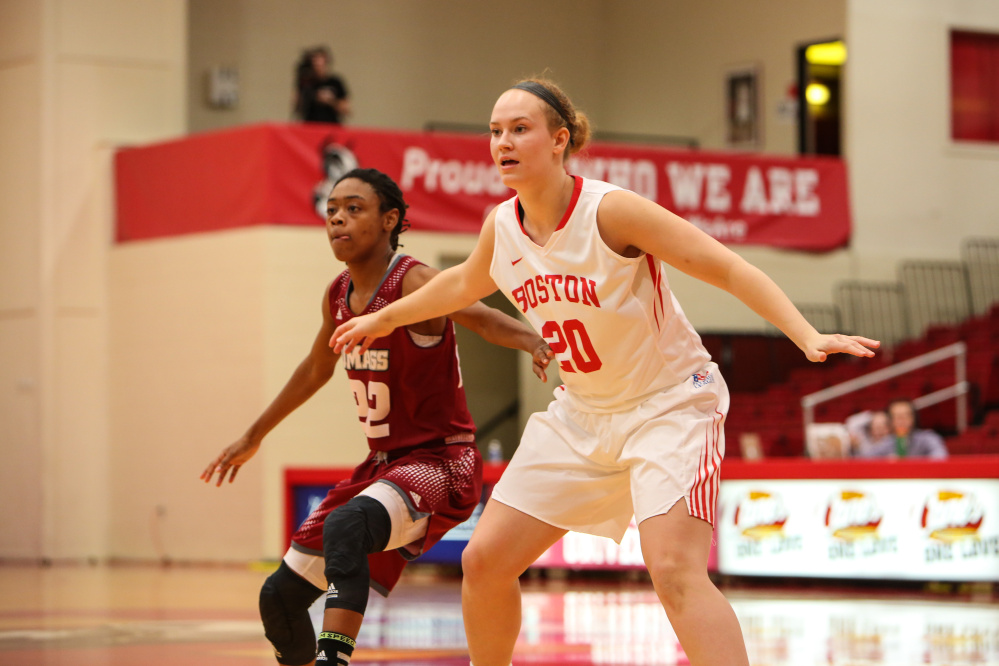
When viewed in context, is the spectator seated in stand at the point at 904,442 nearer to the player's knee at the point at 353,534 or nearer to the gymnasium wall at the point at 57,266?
the player's knee at the point at 353,534

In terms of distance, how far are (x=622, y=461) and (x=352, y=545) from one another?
3.05 feet

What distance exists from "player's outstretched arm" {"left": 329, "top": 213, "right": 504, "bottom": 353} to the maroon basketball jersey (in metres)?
0.32

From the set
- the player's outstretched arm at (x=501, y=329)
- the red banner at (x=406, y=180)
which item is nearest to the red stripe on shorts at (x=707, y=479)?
the player's outstretched arm at (x=501, y=329)

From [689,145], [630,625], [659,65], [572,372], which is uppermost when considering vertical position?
[659,65]

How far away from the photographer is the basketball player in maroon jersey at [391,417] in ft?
15.5

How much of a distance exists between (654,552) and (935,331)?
1450 centimetres

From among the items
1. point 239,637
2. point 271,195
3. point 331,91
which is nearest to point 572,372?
point 239,637

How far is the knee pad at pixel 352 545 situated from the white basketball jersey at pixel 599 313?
2.57 ft

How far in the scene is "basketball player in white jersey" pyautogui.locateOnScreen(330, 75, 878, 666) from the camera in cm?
385

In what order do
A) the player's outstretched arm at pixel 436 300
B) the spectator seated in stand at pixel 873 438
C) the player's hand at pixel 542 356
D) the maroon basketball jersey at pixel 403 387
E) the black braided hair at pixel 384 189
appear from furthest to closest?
the spectator seated in stand at pixel 873 438, the black braided hair at pixel 384 189, the maroon basketball jersey at pixel 403 387, the player's hand at pixel 542 356, the player's outstretched arm at pixel 436 300

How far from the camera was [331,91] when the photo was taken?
51.8 feet

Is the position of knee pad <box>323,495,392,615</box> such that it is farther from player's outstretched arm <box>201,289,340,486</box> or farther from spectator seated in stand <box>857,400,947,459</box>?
spectator seated in stand <box>857,400,947,459</box>

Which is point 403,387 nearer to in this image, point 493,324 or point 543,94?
point 493,324

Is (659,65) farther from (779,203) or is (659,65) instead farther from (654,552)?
(654,552)
